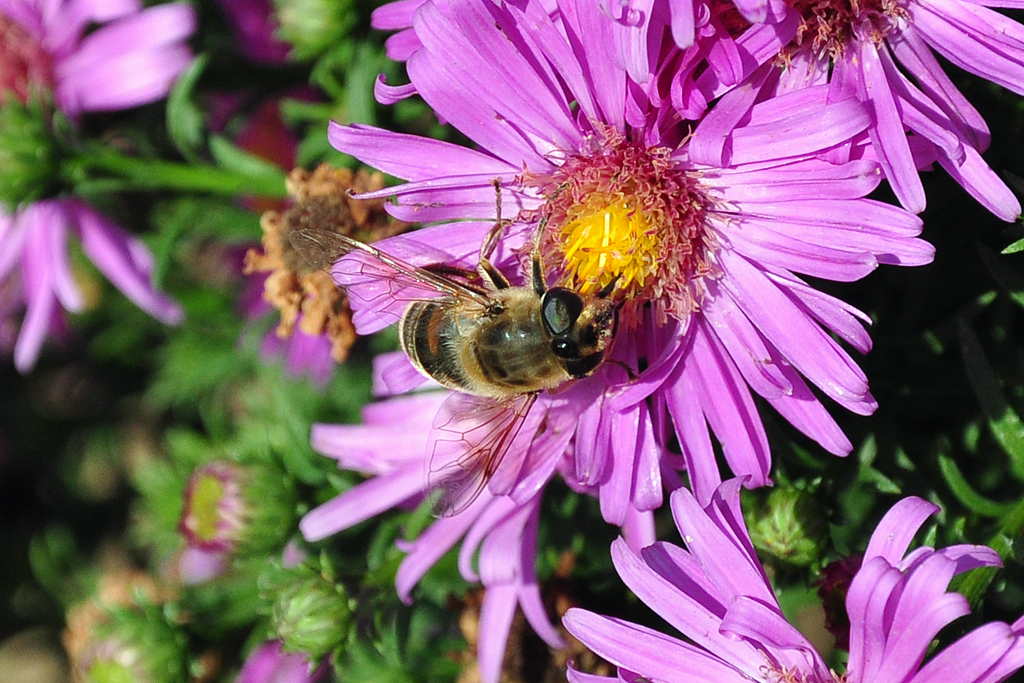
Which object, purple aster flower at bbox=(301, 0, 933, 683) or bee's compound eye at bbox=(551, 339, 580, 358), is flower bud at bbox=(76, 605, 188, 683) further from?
bee's compound eye at bbox=(551, 339, 580, 358)

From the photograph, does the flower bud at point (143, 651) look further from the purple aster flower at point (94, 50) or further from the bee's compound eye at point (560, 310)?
the purple aster flower at point (94, 50)

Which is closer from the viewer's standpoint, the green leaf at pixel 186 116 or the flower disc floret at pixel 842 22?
the flower disc floret at pixel 842 22

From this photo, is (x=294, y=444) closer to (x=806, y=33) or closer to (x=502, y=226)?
(x=502, y=226)


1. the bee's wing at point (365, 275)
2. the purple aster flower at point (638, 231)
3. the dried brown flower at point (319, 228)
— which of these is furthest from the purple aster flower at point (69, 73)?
the purple aster flower at point (638, 231)

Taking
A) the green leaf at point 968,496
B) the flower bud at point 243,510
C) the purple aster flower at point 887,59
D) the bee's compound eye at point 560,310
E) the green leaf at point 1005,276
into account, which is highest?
the purple aster flower at point 887,59

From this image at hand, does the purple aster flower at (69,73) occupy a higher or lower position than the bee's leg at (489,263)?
lower

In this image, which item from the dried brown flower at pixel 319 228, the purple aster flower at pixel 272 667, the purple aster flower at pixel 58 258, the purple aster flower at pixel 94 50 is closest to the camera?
the dried brown flower at pixel 319 228
